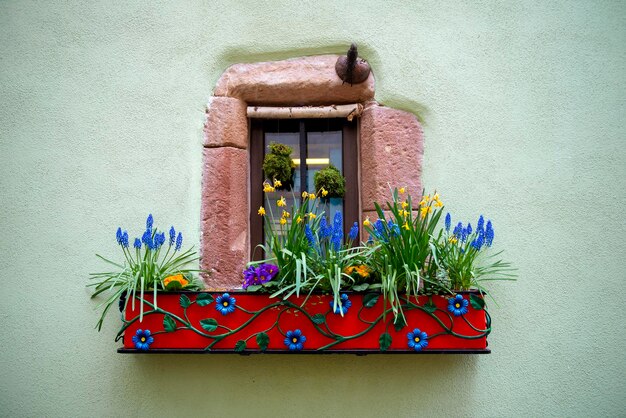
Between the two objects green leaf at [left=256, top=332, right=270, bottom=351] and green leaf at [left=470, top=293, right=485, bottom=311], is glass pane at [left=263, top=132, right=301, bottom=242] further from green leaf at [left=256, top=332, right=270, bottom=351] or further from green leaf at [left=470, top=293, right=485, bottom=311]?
green leaf at [left=470, top=293, right=485, bottom=311]

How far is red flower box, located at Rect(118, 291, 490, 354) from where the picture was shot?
195 cm

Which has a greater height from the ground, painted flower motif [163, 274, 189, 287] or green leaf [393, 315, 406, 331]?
painted flower motif [163, 274, 189, 287]

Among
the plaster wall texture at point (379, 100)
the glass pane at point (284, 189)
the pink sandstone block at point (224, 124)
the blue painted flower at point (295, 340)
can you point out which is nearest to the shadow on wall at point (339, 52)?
the plaster wall texture at point (379, 100)

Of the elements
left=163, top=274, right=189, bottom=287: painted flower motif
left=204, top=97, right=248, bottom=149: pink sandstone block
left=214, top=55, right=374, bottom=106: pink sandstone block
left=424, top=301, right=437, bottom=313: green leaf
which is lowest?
left=424, top=301, right=437, bottom=313: green leaf

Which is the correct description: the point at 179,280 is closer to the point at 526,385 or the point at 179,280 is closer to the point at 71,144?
the point at 71,144

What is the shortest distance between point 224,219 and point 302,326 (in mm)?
691

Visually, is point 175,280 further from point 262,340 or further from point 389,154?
point 389,154

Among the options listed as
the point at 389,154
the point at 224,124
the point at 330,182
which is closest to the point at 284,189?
the point at 330,182

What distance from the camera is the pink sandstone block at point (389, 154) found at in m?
2.30

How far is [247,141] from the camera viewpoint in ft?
8.23

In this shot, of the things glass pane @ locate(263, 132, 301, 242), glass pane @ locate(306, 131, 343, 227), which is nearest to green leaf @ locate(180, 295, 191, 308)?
glass pane @ locate(263, 132, 301, 242)

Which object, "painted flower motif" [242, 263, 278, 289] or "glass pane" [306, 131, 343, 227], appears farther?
"glass pane" [306, 131, 343, 227]

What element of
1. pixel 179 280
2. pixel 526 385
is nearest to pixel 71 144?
pixel 179 280

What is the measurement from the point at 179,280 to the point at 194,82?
1.04 m
